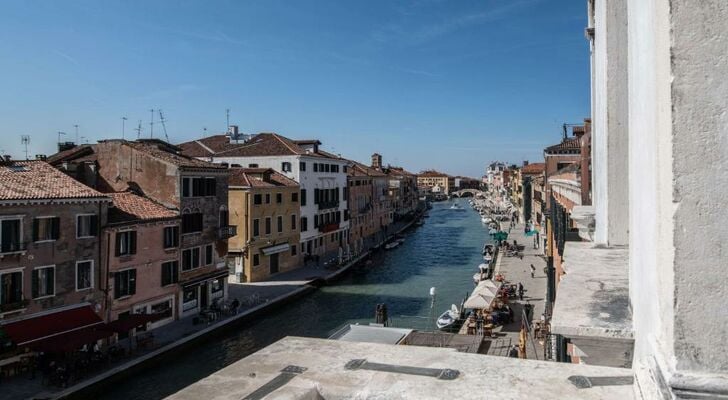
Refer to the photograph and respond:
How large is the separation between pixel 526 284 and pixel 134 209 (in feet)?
68.4

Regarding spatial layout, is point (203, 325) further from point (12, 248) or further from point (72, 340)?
point (12, 248)

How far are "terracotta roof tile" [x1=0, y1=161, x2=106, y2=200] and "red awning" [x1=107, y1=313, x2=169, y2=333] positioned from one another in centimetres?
470

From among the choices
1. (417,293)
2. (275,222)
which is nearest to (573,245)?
(417,293)

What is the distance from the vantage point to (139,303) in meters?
21.6

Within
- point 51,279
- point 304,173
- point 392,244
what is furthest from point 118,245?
point 392,244

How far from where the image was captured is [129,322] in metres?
19.3

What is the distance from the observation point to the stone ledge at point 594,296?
2.45 metres

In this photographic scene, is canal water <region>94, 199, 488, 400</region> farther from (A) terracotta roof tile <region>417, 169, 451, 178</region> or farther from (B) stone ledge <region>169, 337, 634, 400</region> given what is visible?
(A) terracotta roof tile <region>417, 169, 451, 178</region>

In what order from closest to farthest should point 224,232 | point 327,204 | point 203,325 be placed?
1. point 203,325
2. point 224,232
3. point 327,204

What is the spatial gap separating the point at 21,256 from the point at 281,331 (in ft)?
34.2

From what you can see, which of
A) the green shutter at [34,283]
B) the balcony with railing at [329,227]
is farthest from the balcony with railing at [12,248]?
the balcony with railing at [329,227]

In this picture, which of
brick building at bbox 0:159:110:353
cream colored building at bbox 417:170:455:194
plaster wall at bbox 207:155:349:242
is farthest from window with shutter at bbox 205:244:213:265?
cream colored building at bbox 417:170:455:194

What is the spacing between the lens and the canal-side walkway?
50.0 feet

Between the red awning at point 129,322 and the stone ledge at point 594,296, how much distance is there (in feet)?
59.8
